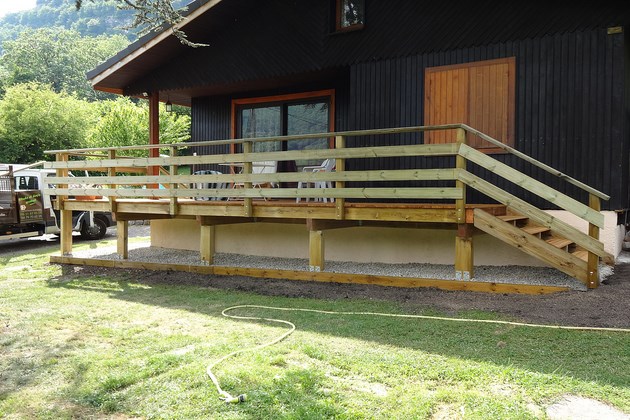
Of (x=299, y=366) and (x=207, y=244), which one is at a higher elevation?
(x=207, y=244)

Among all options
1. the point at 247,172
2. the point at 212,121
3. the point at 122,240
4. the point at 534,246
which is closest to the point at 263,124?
the point at 212,121

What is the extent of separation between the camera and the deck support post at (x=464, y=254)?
21.1 ft

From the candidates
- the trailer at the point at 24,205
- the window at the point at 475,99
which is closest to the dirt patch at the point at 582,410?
the window at the point at 475,99

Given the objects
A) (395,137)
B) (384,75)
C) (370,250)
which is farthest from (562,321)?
(384,75)

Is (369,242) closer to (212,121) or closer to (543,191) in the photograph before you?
(543,191)

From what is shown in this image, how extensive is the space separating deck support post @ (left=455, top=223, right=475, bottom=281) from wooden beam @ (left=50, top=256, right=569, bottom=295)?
0.12 m

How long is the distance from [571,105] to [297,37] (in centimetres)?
486

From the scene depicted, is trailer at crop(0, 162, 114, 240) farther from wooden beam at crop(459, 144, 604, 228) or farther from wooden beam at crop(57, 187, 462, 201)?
wooden beam at crop(459, 144, 604, 228)

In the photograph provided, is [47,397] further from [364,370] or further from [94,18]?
[94,18]

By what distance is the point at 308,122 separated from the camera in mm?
10484

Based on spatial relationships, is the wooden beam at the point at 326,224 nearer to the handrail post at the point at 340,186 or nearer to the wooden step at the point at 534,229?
the handrail post at the point at 340,186

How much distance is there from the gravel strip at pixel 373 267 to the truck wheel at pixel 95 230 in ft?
13.6

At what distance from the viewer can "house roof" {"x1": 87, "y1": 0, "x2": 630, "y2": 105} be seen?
7.55 m

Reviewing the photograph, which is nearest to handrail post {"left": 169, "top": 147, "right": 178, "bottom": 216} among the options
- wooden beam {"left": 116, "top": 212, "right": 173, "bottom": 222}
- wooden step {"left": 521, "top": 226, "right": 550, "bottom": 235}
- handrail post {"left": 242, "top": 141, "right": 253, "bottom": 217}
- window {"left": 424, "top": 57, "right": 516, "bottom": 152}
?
wooden beam {"left": 116, "top": 212, "right": 173, "bottom": 222}
